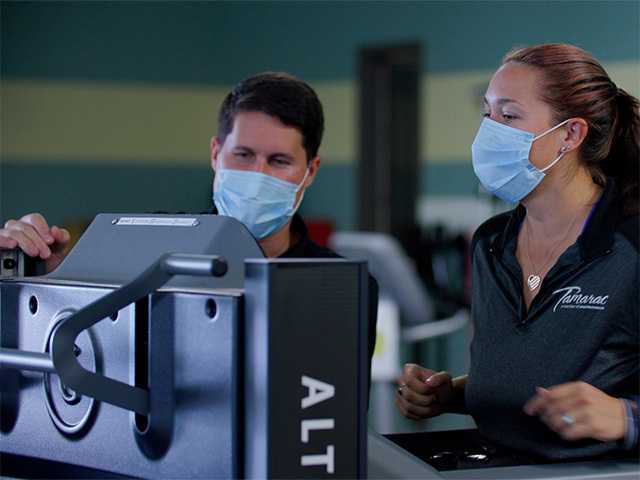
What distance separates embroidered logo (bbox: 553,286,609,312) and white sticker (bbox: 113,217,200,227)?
0.63 metres

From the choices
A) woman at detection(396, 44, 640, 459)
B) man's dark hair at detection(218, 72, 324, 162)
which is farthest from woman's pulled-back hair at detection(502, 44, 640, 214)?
man's dark hair at detection(218, 72, 324, 162)

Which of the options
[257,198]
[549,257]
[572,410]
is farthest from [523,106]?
[572,410]

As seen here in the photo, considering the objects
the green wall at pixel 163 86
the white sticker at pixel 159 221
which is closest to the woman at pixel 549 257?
the white sticker at pixel 159 221

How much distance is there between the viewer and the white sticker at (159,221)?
983mm

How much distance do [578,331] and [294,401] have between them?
66 centimetres

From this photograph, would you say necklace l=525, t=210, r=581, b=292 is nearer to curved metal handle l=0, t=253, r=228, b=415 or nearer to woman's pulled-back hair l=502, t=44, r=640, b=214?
woman's pulled-back hair l=502, t=44, r=640, b=214

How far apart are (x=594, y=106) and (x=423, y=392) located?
534 mm

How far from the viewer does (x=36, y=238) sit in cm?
119

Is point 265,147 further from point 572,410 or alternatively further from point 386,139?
point 386,139

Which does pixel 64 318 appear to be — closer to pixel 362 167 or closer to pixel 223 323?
pixel 223 323

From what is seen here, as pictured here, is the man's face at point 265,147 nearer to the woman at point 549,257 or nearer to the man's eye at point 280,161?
the man's eye at point 280,161

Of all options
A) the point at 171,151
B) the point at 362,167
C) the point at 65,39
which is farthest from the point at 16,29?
the point at 362,167

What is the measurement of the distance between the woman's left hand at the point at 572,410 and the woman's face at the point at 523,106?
0.57 meters

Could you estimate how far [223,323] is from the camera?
0.84 meters
